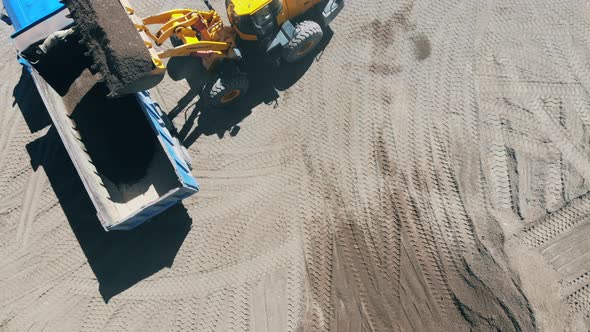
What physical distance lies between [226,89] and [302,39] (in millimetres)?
1812

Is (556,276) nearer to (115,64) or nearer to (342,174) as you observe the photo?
(342,174)

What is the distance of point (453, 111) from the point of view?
362 inches

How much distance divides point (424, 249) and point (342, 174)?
2.07 metres

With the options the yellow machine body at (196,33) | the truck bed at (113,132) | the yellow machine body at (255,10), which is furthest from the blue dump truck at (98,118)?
the yellow machine body at (255,10)

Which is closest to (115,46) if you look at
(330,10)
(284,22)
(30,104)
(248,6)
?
(248,6)

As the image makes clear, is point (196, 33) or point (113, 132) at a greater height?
point (196, 33)

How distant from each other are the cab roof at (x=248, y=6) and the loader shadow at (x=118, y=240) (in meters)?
3.87

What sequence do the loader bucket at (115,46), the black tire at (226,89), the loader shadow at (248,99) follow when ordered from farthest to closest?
1. the loader shadow at (248,99)
2. the black tire at (226,89)
3. the loader bucket at (115,46)

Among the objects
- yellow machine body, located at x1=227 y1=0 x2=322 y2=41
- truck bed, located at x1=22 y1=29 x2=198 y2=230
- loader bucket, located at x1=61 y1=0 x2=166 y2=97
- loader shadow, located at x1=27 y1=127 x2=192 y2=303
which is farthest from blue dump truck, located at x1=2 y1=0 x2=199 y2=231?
yellow machine body, located at x1=227 y1=0 x2=322 y2=41

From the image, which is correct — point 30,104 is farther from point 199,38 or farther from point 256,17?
point 256,17

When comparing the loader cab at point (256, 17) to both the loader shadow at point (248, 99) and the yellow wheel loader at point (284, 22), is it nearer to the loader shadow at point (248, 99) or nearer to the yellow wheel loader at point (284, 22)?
the yellow wheel loader at point (284, 22)

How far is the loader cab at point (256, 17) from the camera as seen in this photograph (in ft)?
27.7

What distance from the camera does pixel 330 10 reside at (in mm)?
9484

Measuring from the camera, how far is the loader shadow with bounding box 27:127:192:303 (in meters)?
8.65
